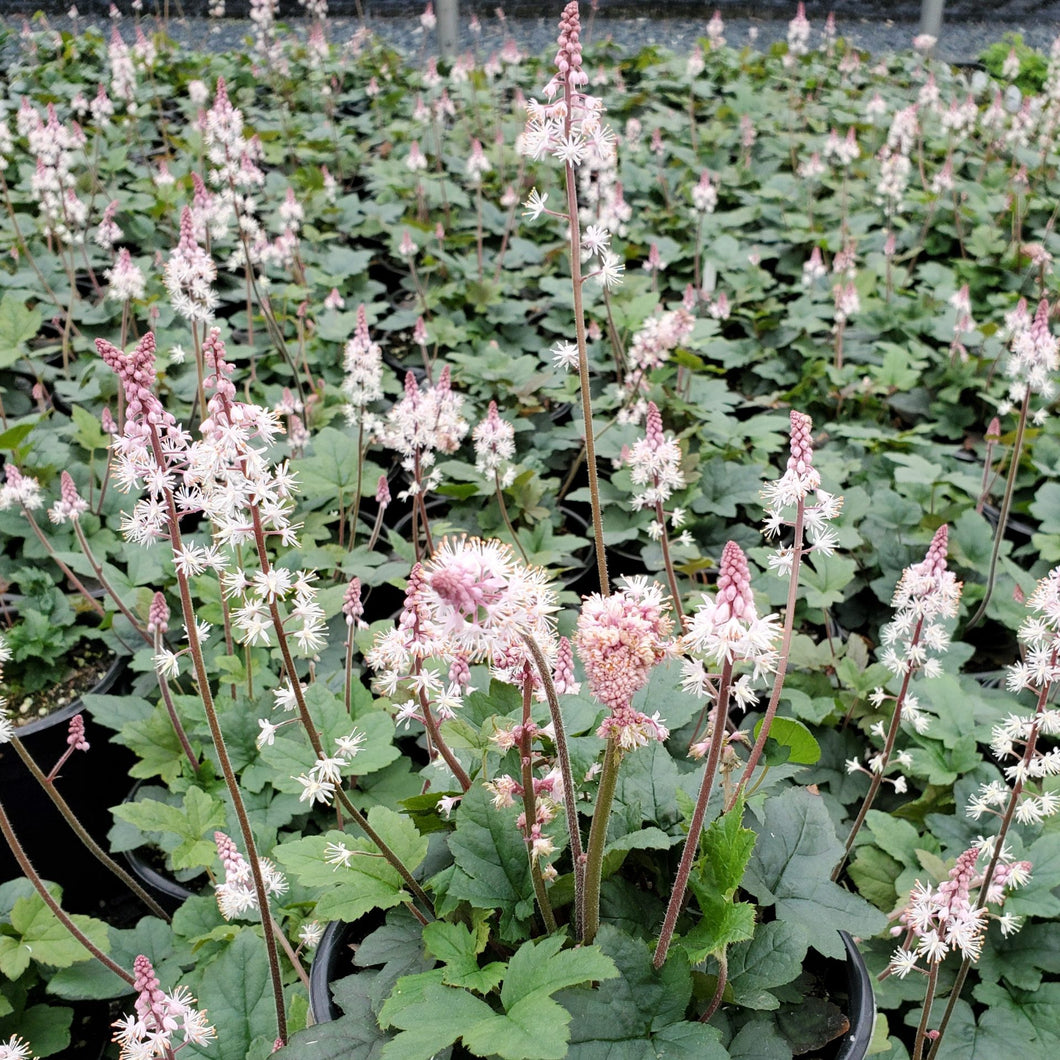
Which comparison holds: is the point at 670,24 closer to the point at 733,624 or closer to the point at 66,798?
the point at 66,798

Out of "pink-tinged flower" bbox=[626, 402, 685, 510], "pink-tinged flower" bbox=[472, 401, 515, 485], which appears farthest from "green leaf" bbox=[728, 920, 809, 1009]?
"pink-tinged flower" bbox=[472, 401, 515, 485]

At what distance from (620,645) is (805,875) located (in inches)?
29.3

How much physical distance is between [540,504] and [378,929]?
223 centimetres

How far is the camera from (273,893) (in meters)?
2.12

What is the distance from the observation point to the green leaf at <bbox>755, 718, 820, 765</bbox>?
1.63m

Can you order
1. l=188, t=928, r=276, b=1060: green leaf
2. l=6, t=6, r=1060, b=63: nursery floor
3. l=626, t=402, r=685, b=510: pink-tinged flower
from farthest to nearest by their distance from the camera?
l=6, t=6, r=1060, b=63: nursery floor
l=626, t=402, r=685, b=510: pink-tinged flower
l=188, t=928, r=276, b=1060: green leaf

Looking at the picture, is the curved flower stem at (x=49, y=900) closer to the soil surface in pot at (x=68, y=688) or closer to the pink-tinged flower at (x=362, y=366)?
the soil surface in pot at (x=68, y=688)

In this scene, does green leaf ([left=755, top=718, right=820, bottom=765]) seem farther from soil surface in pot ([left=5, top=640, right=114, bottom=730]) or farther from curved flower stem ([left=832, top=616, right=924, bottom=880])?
soil surface in pot ([left=5, top=640, right=114, bottom=730])

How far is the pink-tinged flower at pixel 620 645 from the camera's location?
125 cm

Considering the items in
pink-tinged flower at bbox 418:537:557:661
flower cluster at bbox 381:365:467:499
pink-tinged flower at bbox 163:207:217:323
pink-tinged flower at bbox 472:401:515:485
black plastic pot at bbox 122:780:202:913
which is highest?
pink-tinged flower at bbox 163:207:217:323

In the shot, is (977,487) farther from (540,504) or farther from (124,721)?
(124,721)

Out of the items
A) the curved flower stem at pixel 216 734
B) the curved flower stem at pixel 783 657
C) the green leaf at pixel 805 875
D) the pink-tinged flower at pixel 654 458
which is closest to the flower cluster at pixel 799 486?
the curved flower stem at pixel 783 657

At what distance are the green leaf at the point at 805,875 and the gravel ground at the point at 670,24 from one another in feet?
30.2

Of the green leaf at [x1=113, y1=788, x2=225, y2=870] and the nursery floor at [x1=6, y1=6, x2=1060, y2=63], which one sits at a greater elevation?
the nursery floor at [x1=6, y1=6, x2=1060, y2=63]
